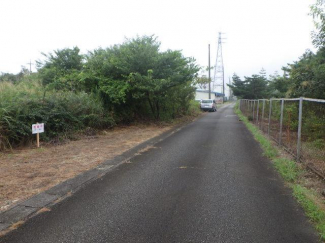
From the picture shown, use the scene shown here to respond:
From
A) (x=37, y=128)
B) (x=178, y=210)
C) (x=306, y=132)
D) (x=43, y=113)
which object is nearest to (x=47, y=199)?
(x=178, y=210)

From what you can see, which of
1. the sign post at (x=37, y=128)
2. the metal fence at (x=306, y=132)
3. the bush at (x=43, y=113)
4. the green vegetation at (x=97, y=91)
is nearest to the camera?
the metal fence at (x=306, y=132)

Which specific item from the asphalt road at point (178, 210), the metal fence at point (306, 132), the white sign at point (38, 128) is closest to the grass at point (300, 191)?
the asphalt road at point (178, 210)

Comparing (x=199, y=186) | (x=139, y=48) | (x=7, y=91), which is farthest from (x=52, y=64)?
(x=199, y=186)

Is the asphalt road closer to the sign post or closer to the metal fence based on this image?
the metal fence

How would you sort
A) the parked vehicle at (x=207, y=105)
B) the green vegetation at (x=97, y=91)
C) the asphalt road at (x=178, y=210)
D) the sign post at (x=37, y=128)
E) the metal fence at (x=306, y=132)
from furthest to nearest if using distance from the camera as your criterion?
the parked vehicle at (x=207, y=105)
the green vegetation at (x=97, y=91)
the sign post at (x=37, y=128)
the metal fence at (x=306, y=132)
the asphalt road at (x=178, y=210)

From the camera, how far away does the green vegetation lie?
835 centimetres

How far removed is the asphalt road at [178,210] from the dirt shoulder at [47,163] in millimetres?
832

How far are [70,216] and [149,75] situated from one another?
9551 millimetres

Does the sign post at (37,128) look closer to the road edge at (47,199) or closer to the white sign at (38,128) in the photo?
the white sign at (38,128)

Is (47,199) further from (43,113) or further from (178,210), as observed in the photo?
(43,113)

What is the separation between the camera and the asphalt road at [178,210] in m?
3.10

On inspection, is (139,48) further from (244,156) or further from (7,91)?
(244,156)

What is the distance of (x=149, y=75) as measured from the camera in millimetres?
12461

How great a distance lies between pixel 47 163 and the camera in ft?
20.8
